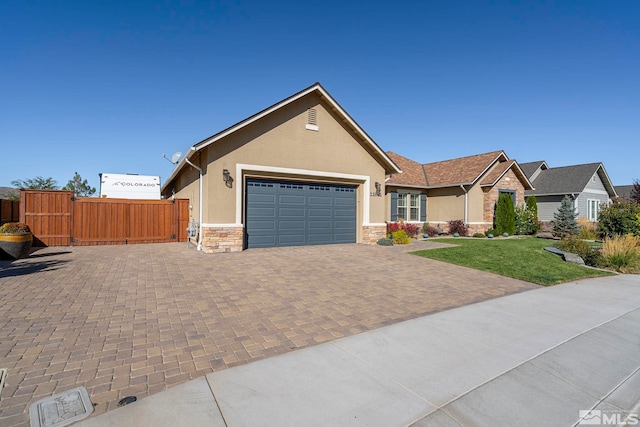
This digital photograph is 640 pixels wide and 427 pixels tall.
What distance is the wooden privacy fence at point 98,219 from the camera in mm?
A: 12461

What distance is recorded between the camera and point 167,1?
33.7 feet

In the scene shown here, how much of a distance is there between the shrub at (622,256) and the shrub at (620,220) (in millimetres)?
5632


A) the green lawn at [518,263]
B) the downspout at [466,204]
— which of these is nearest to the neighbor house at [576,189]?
the downspout at [466,204]

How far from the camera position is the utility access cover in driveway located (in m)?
2.46

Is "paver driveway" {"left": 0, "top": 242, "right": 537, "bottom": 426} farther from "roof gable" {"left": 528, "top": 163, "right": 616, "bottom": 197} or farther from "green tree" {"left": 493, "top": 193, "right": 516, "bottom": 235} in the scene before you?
"roof gable" {"left": 528, "top": 163, "right": 616, "bottom": 197}

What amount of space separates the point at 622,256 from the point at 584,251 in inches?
64.8

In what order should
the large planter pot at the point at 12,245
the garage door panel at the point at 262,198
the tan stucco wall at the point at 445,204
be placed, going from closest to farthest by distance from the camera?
the large planter pot at the point at 12,245 < the garage door panel at the point at 262,198 < the tan stucco wall at the point at 445,204

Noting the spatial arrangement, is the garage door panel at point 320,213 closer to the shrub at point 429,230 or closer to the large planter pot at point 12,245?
the shrub at point 429,230

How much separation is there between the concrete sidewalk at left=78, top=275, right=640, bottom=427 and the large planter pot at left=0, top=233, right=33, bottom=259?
10.3 m

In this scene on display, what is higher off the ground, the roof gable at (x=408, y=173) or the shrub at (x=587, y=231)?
the roof gable at (x=408, y=173)

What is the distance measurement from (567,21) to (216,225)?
1519 centimetres

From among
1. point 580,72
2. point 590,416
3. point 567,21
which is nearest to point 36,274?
point 590,416

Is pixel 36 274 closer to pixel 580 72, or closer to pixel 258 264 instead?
pixel 258 264

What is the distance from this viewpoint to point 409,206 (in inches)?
802
